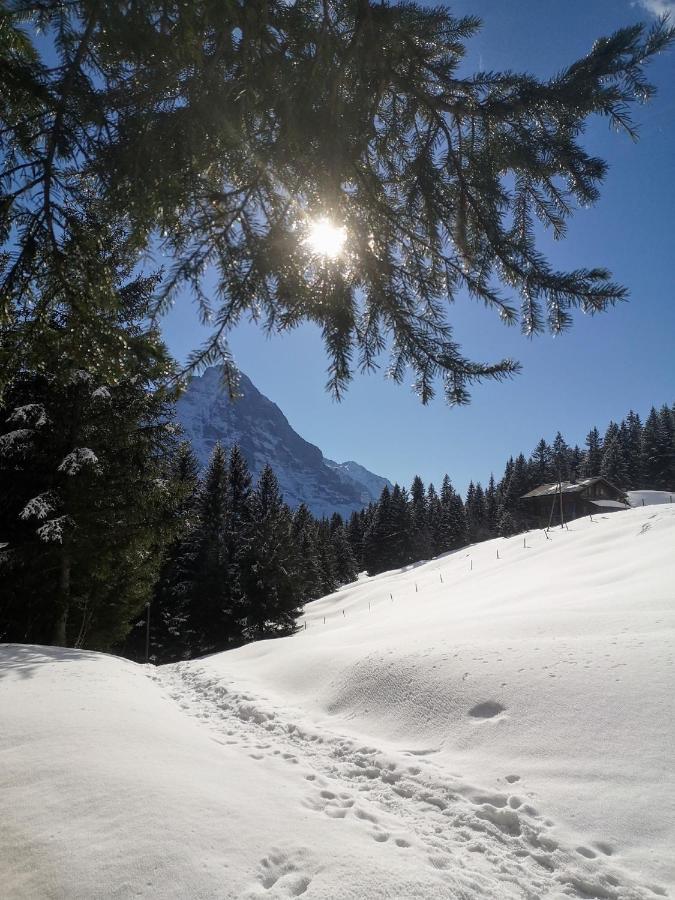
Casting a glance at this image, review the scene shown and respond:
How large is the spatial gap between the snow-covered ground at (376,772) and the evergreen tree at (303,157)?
2.81 metres

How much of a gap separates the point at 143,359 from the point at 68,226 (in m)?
0.66

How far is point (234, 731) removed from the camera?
5.92 metres

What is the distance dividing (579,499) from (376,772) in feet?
161

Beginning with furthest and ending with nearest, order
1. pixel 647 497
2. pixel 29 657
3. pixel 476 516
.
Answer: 1. pixel 476 516
2. pixel 647 497
3. pixel 29 657

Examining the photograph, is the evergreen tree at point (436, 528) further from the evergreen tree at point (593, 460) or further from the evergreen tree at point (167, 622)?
the evergreen tree at point (167, 622)

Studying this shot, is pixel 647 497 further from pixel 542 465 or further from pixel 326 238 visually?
pixel 326 238

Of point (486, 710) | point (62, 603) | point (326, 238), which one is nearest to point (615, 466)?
point (486, 710)

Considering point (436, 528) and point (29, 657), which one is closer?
point (29, 657)

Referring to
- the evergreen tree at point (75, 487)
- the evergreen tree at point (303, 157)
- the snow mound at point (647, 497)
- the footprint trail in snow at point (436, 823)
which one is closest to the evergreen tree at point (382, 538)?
the snow mound at point (647, 497)

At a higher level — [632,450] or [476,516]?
[632,450]

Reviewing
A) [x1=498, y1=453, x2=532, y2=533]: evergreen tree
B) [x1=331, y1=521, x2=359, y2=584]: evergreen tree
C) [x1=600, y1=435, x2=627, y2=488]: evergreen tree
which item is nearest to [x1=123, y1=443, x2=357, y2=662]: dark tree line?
[x1=331, y1=521, x2=359, y2=584]: evergreen tree

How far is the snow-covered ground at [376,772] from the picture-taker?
2521 millimetres

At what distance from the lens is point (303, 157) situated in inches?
97.3

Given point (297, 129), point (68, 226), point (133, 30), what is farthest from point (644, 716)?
point (133, 30)
